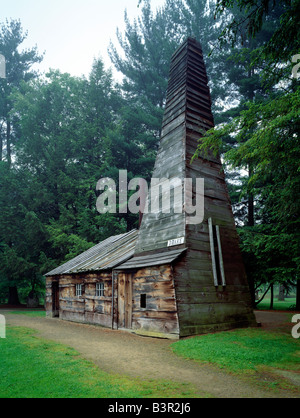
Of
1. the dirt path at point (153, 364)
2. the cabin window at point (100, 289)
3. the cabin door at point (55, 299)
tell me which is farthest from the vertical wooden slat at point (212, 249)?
the cabin door at point (55, 299)

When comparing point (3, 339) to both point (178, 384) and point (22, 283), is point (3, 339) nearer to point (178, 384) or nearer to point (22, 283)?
point (178, 384)

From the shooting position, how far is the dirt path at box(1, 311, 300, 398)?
4945 mm

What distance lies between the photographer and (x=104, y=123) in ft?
109

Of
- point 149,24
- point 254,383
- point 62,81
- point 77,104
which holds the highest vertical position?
point 149,24

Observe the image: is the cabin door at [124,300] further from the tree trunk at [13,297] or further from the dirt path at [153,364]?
the tree trunk at [13,297]

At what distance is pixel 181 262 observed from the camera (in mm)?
10250

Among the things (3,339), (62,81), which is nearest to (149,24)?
(62,81)

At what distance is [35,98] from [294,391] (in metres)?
37.4

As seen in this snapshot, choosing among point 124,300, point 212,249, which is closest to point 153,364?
point 212,249

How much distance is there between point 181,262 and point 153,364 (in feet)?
13.5

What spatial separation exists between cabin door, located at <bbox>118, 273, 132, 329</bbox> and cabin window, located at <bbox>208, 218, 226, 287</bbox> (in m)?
3.75

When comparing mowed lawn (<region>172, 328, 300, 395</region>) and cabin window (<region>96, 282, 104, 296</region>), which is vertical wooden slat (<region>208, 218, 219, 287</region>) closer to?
mowed lawn (<region>172, 328, 300, 395</region>)

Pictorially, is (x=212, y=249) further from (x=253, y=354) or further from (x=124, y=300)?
(x=253, y=354)

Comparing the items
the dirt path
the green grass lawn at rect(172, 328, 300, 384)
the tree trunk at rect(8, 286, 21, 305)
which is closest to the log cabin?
the green grass lawn at rect(172, 328, 300, 384)
